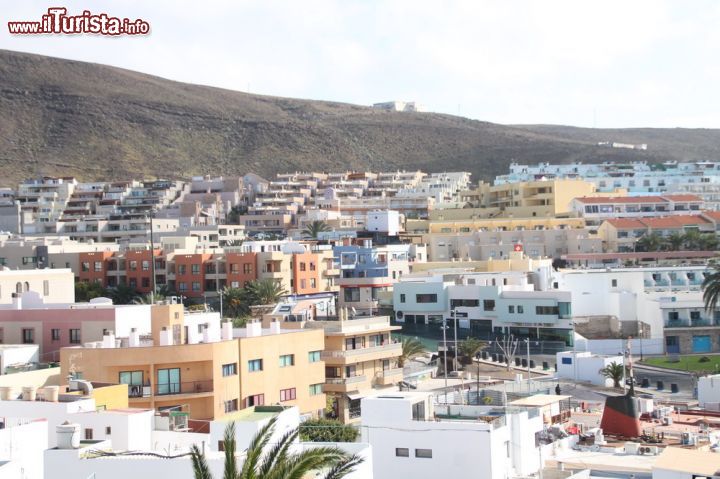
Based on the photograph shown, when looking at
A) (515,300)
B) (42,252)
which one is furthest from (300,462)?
(42,252)

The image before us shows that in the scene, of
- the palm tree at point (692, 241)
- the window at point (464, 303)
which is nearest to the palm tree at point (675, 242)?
the palm tree at point (692, 241)

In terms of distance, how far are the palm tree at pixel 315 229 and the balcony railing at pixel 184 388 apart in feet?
191

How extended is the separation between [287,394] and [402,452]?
1296cm

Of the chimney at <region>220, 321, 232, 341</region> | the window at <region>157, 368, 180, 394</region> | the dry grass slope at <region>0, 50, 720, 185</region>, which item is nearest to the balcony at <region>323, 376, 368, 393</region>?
the chimney at <region>220, 321, 232, 341</region>

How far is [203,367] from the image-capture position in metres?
31.8

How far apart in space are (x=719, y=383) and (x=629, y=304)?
2523 cm

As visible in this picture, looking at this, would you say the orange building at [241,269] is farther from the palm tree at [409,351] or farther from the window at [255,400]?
the window at [255,400]

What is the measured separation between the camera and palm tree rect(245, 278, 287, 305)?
65.1 m

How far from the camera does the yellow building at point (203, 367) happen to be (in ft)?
100

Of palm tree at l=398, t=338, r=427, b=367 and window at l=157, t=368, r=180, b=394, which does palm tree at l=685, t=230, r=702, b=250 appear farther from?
window at l=157, t=368, r=180, b=394

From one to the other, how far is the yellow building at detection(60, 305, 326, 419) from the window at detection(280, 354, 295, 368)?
1.1 inches

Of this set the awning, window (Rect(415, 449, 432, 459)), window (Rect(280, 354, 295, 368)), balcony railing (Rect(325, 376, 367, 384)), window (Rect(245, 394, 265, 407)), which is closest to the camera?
window (Rect(415, 449, 432, 459))

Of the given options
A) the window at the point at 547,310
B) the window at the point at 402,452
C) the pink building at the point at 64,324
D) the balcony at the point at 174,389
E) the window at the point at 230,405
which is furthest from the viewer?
the window at the point at 547,310

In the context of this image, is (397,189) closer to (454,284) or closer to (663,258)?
(663,258)
